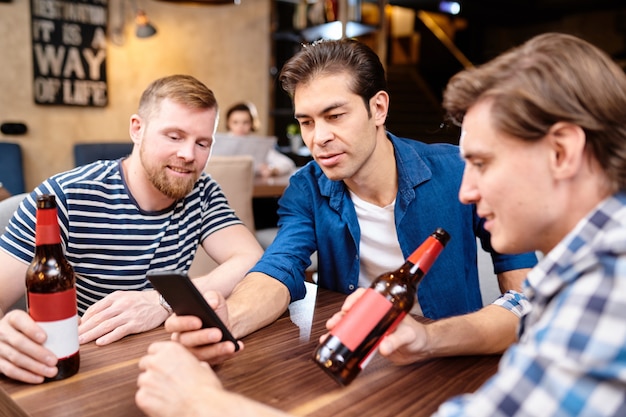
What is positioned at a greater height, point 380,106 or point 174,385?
point 380,106

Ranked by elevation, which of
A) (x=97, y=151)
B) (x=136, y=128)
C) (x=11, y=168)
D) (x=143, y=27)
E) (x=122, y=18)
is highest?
(x=122, y=18)

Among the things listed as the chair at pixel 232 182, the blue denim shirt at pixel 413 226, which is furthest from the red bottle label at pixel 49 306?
the chair at pixel 232 182

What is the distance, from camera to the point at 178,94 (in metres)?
1.56

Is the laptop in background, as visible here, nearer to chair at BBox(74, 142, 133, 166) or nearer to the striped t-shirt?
chair at BBox(74, 142, 133, 166)

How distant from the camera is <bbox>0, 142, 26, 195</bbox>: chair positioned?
4.30 metres

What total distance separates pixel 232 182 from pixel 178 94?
1.25 metres

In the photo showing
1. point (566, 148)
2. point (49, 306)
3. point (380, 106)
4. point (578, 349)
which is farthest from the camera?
point (380, 106)

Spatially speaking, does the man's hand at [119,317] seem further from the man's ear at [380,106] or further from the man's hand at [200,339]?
the man's ear at [380,106]

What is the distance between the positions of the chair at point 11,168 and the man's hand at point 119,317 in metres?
3.82

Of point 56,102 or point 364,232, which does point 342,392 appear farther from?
point 56,102

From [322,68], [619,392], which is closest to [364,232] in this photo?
[322,68]

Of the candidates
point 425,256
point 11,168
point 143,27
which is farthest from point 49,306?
point 143,27

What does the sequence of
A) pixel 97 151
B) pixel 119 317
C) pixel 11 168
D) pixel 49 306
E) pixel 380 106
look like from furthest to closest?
pixel 97 151 < pixel 11 168 < pixel 380 106 < pixel 119 317 < pixel 49 306

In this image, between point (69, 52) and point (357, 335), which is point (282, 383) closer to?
point (357, 335)
